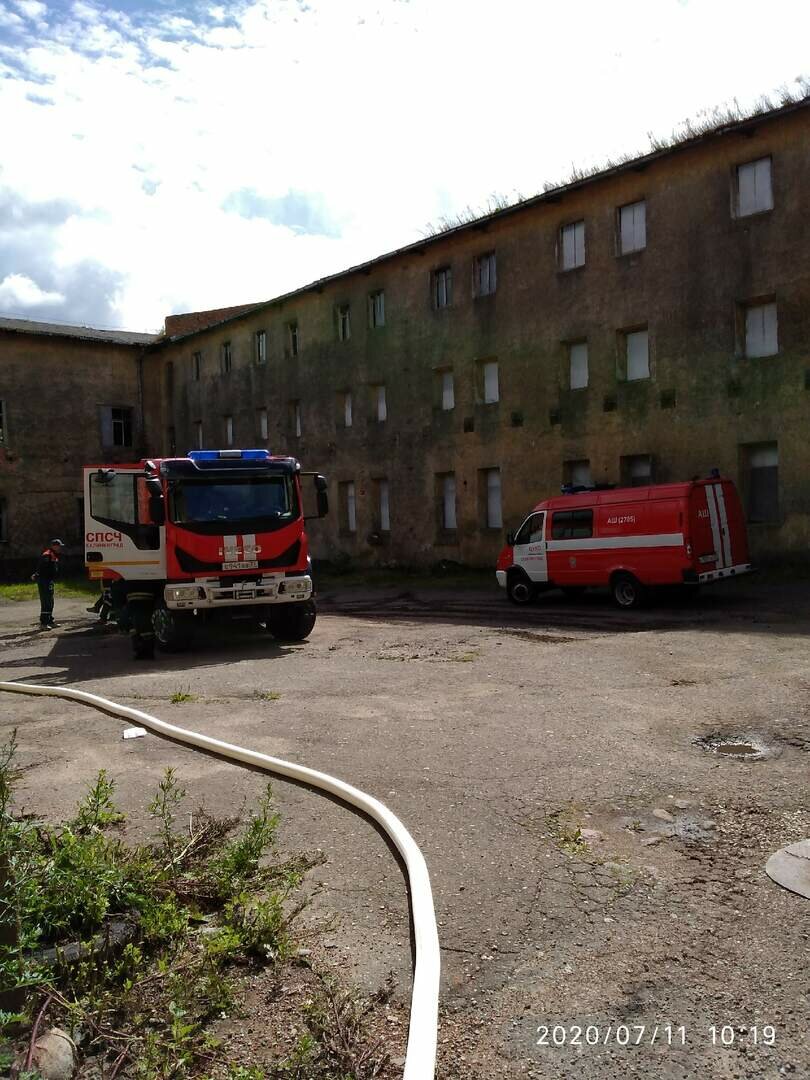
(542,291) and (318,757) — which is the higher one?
(542,291)

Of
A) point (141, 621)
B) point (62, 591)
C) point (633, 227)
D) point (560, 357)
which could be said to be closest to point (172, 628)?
point (141, 621)

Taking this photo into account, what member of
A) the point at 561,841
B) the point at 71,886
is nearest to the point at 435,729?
the point at 561,841

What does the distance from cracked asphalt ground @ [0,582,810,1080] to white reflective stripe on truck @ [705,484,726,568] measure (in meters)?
4.39

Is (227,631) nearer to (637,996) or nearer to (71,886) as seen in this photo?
(71,886)

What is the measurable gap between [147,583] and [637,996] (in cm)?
1250

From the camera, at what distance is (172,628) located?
14.0m

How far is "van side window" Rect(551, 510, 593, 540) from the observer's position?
1866cm

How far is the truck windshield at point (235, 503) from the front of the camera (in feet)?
45.0

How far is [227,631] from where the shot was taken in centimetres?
1711

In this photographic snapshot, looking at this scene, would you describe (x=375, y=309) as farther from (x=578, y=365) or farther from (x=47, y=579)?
(x=47, y=579)

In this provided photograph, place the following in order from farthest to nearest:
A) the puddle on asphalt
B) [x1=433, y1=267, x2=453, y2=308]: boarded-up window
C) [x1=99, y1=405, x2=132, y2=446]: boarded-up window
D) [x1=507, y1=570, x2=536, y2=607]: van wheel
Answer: [x1=99, y1=405, x2=132, y2=446]: boarded-up window → [x1=433, y1=267, x2=453, y2=308]: boarded-up window → [x1=507, y1=570, x2=536, y2=607]: van wheel → the puddle on asphalt

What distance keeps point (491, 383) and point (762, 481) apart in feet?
32.3

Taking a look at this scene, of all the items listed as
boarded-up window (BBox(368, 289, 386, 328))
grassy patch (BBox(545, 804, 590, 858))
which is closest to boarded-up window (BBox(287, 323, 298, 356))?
boarded-up window (BBox(368, 289, 386, 328))

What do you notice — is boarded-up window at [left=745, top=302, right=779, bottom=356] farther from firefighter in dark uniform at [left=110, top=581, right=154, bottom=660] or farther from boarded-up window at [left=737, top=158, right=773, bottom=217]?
firefighter in dark uniform at [left=110, top=581, right=154, bottom=660]
